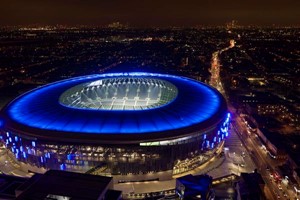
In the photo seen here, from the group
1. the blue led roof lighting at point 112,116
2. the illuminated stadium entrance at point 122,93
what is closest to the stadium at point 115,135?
the blue led roof lighting at point 112,116

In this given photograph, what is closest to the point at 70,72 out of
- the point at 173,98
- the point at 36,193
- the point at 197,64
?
the point at 197,64

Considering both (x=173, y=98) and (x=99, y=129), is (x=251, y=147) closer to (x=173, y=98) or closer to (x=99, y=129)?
(x=173, y=98)

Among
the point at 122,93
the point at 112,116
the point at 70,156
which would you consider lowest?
the point at 70,156

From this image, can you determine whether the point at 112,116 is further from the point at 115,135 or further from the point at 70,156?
the point at 70,156

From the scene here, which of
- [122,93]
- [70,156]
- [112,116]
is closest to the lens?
[70,156]

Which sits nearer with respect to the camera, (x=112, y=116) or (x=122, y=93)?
(x=112, y=116)

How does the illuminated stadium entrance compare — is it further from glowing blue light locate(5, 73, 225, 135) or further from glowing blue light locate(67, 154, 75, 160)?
glowing blue light locate(67, 154, 75, 160)

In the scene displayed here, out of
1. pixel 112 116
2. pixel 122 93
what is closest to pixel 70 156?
pixel 112 116
